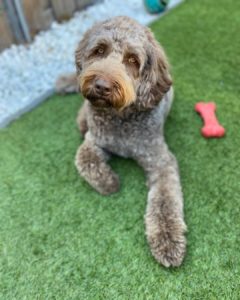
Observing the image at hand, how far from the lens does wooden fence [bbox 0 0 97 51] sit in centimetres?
338

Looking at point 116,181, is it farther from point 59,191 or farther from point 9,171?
point 9,171

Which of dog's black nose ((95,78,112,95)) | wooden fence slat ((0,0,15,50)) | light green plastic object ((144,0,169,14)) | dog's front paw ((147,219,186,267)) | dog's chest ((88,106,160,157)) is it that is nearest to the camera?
dog's black nose ((95,78,112,95))

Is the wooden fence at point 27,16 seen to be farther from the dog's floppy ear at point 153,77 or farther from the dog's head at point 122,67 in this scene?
the dog's floppy ear at point 153,77

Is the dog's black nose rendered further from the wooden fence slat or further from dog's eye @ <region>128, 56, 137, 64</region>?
the wooden fence slat

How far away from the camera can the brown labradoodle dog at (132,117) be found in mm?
1818

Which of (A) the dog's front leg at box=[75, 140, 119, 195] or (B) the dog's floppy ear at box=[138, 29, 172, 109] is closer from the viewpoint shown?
(B) the dog's floppy ear at box=[138, 29, 172, 109]

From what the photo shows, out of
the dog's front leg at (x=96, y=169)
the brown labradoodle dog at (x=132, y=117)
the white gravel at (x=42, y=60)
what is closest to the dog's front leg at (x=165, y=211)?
the brown labradoodle dog at (x=132, y=117)

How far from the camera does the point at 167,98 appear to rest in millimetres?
2412

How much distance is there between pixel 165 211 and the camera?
6.66 ft

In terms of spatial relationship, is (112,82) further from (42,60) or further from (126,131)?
(42,60)

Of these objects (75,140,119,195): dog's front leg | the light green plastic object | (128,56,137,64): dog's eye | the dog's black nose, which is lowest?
(75,140,119,195): dog's front leg

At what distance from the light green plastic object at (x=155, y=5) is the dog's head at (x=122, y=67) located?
83.1 inches

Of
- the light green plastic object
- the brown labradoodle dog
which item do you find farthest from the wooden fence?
the brown labradoodle dog

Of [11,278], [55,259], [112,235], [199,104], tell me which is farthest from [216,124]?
[11,278]
